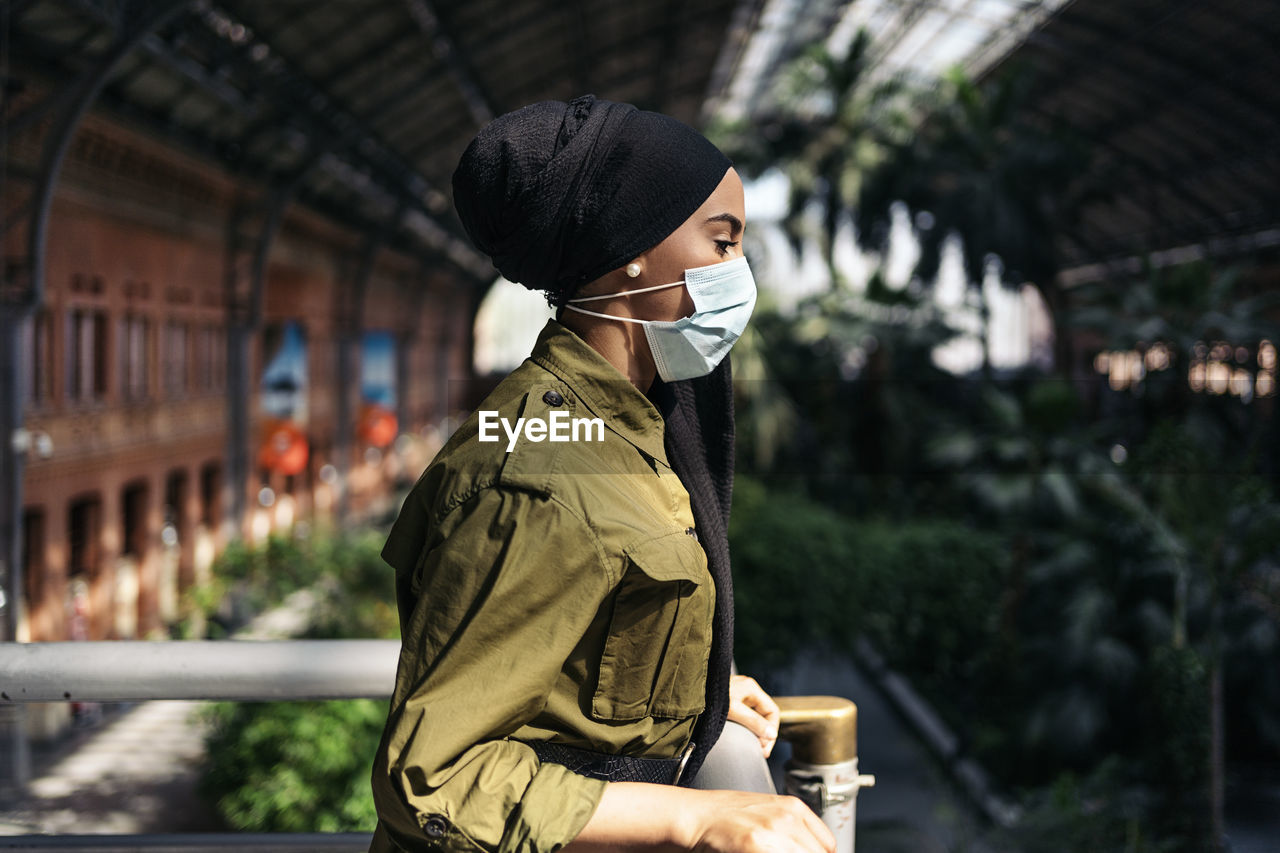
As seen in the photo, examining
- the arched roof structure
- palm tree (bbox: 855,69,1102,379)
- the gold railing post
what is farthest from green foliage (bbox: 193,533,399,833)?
palm tree (bbox: 855,69,1102,379)

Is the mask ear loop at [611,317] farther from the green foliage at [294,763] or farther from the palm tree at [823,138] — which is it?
the palm tree at [823,138]

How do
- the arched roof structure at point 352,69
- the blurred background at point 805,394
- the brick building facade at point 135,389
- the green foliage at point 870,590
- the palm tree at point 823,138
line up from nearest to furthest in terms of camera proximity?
the blurred background at point 805,394
the arched roof structure at point 352,69
the brick building facade at point 135,389
the green foliage at point 870,590
the palm tree at point 823,138

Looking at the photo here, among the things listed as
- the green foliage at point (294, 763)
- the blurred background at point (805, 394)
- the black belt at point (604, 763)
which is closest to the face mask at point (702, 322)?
the black belt at point (604, 763)

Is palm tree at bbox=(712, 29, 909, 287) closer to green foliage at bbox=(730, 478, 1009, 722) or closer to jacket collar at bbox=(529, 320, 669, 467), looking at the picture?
green foliage at bbox=(730, 478, 1009, 722)

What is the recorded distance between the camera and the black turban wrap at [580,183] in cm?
119

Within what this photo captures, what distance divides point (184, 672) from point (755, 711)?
0.88m

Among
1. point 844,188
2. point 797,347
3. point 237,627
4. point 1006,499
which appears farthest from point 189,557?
point 844,188

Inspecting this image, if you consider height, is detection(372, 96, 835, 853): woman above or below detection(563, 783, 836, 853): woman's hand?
above

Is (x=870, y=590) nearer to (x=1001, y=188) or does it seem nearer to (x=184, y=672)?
(x=1001, y=188)

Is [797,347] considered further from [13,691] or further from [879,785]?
[13,691]

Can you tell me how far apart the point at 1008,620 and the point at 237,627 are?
12039 millimetres

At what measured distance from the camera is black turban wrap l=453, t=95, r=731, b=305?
3.91 ft

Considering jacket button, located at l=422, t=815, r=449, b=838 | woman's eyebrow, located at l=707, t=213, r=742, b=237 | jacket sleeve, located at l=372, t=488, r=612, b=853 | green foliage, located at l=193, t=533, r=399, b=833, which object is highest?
woman's eyebrow, located at l=707, t=213, r=742, b=237

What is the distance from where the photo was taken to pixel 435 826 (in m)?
0.99
